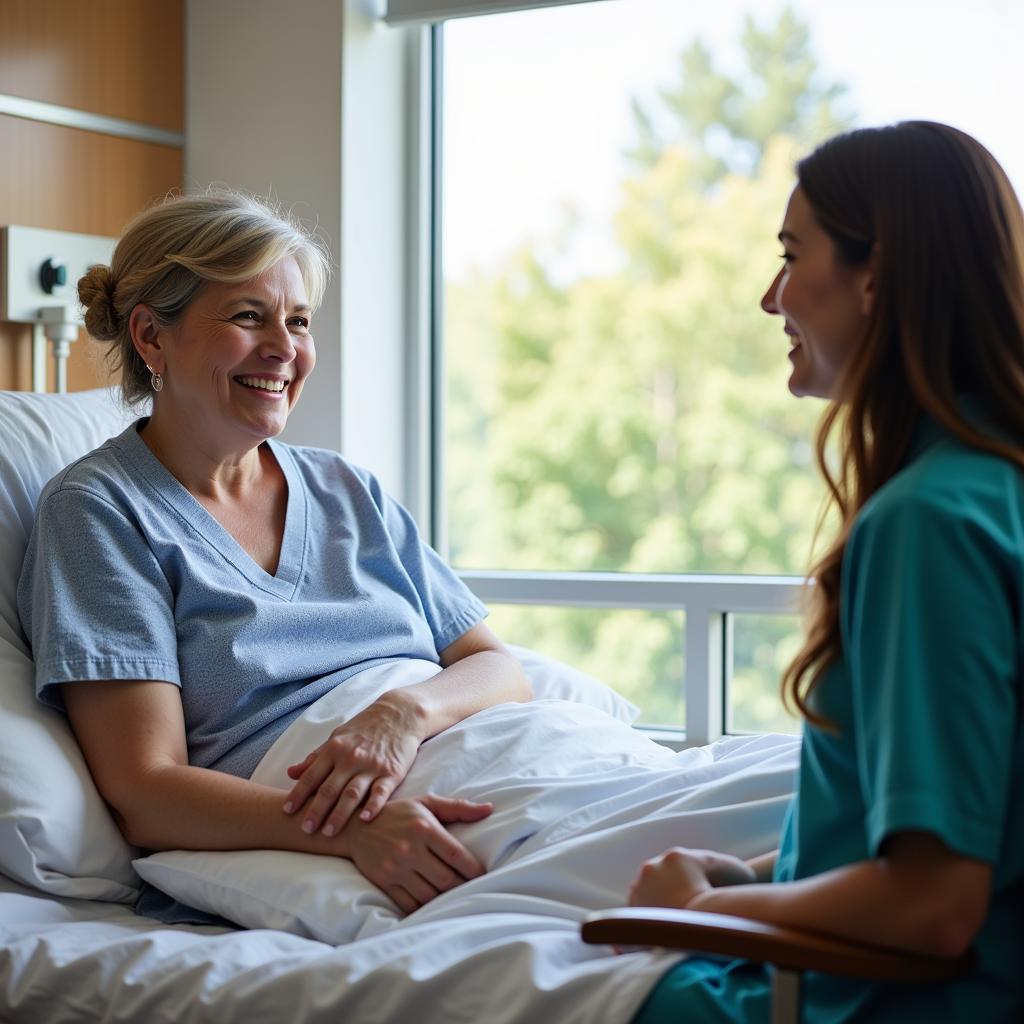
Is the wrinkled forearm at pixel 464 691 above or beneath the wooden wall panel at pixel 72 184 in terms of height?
beneath

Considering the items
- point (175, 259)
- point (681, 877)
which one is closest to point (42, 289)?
point (175, 259)

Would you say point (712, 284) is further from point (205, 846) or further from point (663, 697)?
point (205, 846)

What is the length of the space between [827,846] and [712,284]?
229 cm

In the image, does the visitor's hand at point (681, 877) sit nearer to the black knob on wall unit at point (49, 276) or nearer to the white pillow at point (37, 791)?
the white pillow at point (37, 791)

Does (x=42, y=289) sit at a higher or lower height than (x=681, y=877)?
higher

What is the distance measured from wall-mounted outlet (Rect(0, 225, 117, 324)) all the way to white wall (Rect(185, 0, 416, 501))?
445mm

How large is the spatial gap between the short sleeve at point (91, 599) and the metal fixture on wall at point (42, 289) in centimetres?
83

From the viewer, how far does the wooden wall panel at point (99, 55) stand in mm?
2479

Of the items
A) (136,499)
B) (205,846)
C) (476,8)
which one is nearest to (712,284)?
(476,8)

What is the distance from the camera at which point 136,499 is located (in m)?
1.71

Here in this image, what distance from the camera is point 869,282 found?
104cm

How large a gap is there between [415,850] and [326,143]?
1.80 metres

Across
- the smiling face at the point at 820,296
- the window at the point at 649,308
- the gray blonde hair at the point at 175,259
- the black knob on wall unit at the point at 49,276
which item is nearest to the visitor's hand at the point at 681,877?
the smiling face at the point at 820,296

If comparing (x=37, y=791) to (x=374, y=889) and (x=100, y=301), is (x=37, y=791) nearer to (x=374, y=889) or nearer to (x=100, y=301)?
(x=374, y=889)
